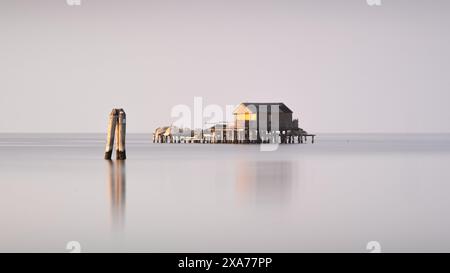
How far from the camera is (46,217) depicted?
654 inches

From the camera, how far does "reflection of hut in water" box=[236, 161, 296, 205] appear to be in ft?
69.8

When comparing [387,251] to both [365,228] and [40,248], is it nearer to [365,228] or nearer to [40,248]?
[365,228]

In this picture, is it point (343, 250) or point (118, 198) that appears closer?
point (343, 250)

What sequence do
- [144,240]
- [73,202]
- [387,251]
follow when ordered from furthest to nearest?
[73,202] < [144,240] < [387,251]

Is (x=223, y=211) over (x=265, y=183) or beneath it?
beneath

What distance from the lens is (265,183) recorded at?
26359 millimetres

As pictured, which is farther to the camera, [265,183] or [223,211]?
[265,183]

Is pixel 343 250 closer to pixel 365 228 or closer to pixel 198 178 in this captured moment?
pixel 365 228

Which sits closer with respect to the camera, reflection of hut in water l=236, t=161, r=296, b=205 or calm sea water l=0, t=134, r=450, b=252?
calm sea water l=0, t=134, r=450, b=252

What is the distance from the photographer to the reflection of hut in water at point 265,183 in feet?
69.8

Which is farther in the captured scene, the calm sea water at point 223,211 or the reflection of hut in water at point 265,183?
the reflection of hut in water at point 265,183

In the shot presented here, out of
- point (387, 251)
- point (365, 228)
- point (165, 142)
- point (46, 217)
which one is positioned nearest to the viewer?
point (387, 251)

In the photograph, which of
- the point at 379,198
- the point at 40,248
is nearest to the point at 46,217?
the point at 40,248
